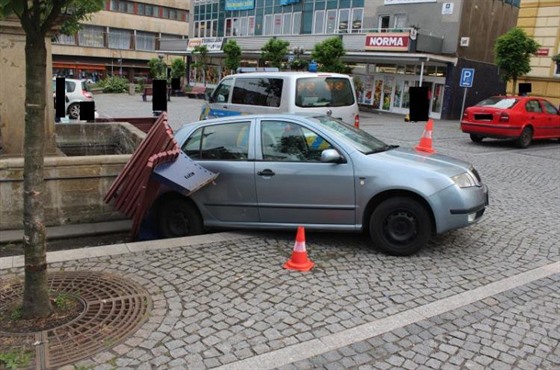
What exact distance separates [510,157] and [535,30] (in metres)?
12.3

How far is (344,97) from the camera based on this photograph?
11.1 metres

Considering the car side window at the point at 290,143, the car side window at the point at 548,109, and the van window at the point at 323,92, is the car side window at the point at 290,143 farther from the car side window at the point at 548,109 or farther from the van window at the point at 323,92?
the car side window at the point at 548,109

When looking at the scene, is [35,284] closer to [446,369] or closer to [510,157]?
[446,369]

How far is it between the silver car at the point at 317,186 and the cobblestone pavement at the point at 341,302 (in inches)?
12.5

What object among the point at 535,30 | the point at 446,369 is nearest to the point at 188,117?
the point at 535,30

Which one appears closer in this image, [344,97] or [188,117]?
[344,97]

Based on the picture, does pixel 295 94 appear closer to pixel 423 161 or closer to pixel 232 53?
pixel 423 161

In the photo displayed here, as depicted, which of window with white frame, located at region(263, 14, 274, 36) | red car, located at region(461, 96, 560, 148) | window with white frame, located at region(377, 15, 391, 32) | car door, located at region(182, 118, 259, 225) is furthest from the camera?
window with white frame, located at region(263, 14, 274, 36)

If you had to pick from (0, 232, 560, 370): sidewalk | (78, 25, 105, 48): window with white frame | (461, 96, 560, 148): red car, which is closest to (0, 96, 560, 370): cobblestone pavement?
(0, 232, 560, 370): sidewalk

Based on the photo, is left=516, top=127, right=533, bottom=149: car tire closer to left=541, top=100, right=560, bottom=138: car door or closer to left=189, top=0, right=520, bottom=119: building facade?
left=541, top=100, right=560, bottom=138: car door

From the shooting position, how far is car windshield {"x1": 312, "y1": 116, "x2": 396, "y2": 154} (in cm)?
585

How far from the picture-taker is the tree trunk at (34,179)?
361 cm

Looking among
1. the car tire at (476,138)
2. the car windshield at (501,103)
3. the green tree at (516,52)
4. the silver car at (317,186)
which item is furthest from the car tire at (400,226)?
the green tree at (516,52)

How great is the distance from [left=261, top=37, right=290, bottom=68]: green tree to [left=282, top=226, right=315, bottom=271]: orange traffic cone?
30.5 meters
